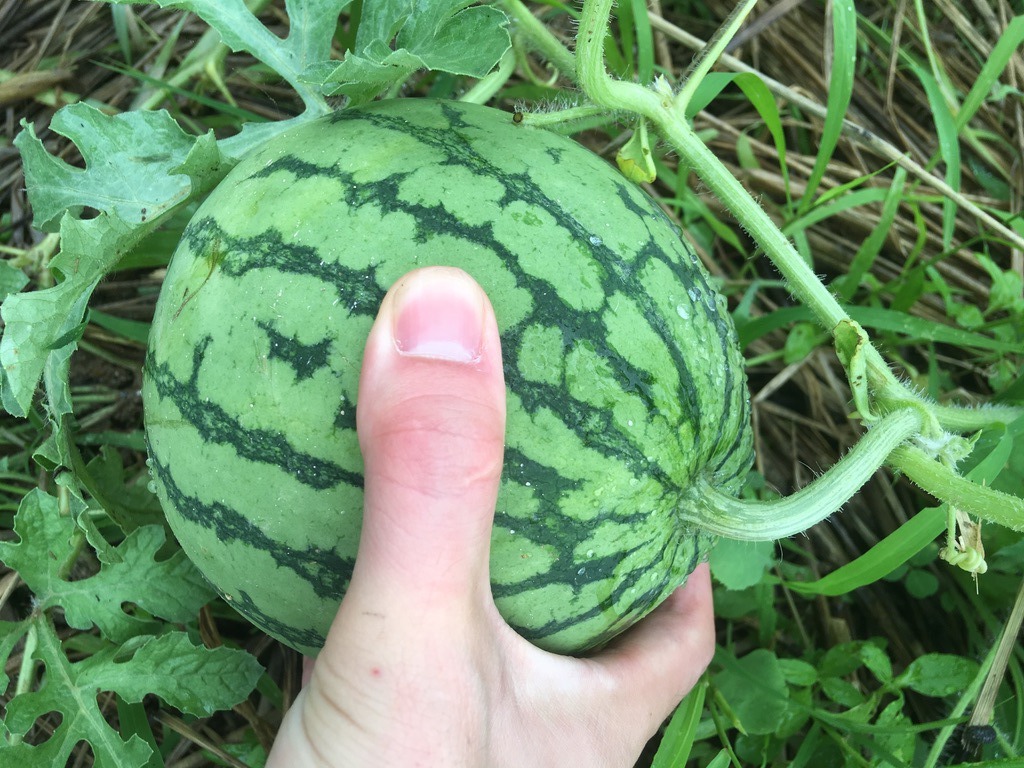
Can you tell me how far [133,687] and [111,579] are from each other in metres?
0.22

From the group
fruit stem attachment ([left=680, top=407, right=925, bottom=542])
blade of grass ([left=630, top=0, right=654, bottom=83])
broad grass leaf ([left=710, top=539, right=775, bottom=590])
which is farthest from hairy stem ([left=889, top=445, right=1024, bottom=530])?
blade of grass ([left=630, top=0, right=654, bottom=83])

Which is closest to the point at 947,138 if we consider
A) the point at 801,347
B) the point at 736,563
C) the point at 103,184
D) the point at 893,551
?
the point at 801,347

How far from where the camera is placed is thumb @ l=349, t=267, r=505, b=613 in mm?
1095

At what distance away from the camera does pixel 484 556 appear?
117 cm

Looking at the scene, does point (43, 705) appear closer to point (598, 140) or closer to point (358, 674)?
point (358, 674)

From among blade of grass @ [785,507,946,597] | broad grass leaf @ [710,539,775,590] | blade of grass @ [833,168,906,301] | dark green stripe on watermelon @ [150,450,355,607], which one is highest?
blade of grass @ [833,168,906,301]

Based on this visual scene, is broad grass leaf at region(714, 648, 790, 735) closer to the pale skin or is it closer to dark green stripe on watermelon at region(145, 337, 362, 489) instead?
the pale skin

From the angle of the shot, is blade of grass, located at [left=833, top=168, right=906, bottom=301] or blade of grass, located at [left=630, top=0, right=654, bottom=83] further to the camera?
blade of grass, located at [left=833, top=168, right=906, bottom=301]

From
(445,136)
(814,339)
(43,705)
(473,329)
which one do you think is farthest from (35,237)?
(814,339)

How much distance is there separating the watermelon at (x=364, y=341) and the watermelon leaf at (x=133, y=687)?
29cm

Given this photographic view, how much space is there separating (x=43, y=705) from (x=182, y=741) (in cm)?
57

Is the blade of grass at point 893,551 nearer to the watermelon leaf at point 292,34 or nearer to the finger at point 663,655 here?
the finger at point 663,655

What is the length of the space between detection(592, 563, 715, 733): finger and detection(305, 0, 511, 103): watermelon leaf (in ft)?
3.63

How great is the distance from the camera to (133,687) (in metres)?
1.64
